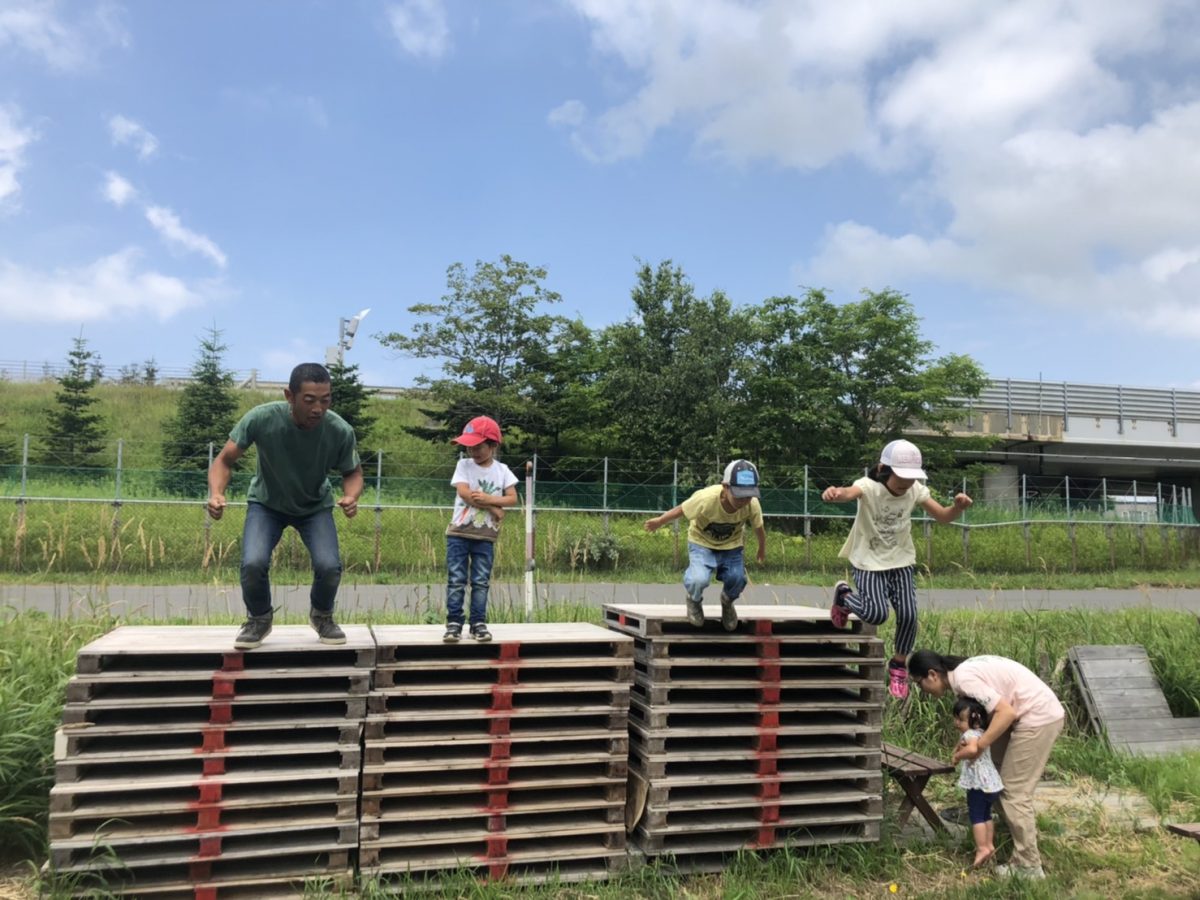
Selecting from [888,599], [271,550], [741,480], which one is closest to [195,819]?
[271,550]

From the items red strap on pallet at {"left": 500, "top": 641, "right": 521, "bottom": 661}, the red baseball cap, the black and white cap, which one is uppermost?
the red baseball cap

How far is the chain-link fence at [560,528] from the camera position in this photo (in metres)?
15.5

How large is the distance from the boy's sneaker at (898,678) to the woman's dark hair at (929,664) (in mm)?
621

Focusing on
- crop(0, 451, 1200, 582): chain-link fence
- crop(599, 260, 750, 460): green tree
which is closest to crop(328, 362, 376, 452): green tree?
→ crop(0, 451, 1200, 582): chain-link fence

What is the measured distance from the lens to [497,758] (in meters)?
4.37

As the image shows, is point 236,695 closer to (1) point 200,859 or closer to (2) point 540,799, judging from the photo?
(1) point 200,859

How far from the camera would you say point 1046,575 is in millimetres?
20938

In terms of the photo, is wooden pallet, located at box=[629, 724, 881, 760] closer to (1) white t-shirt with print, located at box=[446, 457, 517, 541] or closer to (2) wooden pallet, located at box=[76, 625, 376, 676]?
(1) white t-shirt with print, located at box=[446, 457, 517, 541]

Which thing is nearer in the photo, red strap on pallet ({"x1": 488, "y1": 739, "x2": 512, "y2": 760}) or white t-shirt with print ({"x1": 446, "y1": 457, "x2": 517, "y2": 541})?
red strap on pallet ({"x1": 488, "y1": 739, "x2": 512, "y2": 760})

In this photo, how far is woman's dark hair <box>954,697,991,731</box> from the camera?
482cm

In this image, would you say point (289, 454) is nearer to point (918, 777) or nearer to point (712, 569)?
point (712, 569)

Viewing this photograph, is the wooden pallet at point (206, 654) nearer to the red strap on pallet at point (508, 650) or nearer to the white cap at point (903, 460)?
the red strap on pallet at point (508, 650)

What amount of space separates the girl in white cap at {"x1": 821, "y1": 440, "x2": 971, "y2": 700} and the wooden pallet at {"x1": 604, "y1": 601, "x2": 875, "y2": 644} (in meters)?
0.30

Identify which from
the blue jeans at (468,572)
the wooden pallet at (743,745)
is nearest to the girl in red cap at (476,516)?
the blue jeans at (468,572)
